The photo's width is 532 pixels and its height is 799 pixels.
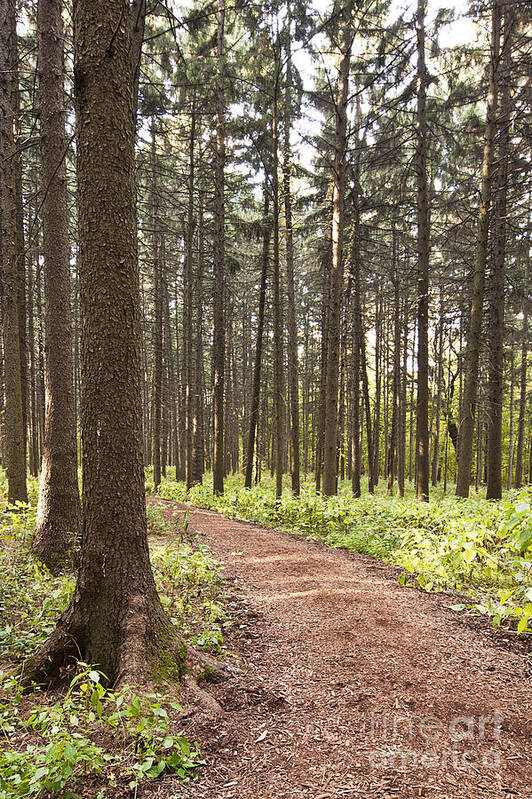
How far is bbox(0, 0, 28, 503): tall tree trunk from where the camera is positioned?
23.9 ft

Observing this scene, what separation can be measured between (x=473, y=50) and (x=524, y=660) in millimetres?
13366

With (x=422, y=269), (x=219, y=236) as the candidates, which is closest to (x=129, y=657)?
(x=422, y=269)

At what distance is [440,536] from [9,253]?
8.95 meters

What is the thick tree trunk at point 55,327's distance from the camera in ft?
18.8

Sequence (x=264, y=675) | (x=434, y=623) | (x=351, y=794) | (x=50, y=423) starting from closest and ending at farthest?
1. (x=351, y=794)
2. (x=264, y=675)
3. (x=434, y=623)
4. (x=50, y=423)

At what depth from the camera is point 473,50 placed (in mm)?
10508

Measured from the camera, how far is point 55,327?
6.00m

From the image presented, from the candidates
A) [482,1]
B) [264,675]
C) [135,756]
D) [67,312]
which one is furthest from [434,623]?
[482,1]

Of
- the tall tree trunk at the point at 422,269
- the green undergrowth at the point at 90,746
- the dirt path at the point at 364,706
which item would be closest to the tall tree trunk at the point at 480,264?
the tall tree trunk at the point at 422,269

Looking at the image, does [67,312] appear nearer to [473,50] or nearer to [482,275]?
[482,275]

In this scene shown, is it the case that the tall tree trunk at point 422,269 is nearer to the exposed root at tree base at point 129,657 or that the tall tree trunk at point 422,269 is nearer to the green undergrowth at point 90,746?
the exposed root at tree base at point 129,657

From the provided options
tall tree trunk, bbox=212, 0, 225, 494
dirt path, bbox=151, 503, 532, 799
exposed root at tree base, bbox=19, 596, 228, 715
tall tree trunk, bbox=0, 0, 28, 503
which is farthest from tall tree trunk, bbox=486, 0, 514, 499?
tall tree trunk, bbox=0, 0, 28, 503

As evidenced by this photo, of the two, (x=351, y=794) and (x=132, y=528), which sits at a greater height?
(x=132, y=528)

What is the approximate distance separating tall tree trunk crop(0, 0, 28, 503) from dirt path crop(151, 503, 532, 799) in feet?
16.2
